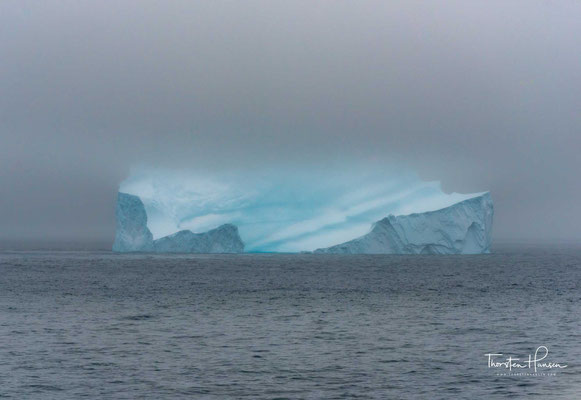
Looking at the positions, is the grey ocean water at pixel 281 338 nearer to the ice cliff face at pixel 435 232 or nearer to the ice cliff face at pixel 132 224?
the ice cliff face at pixel 435 232

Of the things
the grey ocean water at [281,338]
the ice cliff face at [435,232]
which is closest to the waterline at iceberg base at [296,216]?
the ice cliff face at [435,232]

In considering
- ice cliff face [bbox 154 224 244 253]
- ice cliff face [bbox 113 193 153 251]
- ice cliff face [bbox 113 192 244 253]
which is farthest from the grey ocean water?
ice cliff face [bbox 154 224 244 253]

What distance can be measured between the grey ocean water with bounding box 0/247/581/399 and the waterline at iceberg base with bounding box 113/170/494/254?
16.9m

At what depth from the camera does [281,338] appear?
2378cm

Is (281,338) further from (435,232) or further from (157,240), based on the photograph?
(157,240)

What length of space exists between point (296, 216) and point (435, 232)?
13790 mm

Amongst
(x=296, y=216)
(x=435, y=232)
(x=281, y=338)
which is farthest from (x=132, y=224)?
(x=281, y=338)

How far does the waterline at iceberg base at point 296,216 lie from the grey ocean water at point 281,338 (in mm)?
16868

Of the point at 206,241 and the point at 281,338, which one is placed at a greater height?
the point at 206,241

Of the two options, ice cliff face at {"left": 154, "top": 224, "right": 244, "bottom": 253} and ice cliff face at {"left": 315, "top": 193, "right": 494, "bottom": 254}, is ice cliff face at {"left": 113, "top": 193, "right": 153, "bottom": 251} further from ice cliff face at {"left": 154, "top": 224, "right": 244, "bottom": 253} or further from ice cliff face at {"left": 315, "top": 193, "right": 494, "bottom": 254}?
ice cliff face at {"left": 315, "top": 193, "right": 494, "bottom": 254}

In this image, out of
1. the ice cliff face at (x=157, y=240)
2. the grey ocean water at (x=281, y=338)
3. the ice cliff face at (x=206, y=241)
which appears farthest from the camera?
the ice cliff face at (x=206, y=241)

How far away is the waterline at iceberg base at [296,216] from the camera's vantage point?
62750mm

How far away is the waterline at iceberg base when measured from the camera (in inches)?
2470

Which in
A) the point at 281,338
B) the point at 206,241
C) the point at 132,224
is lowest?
the point at 281,338
